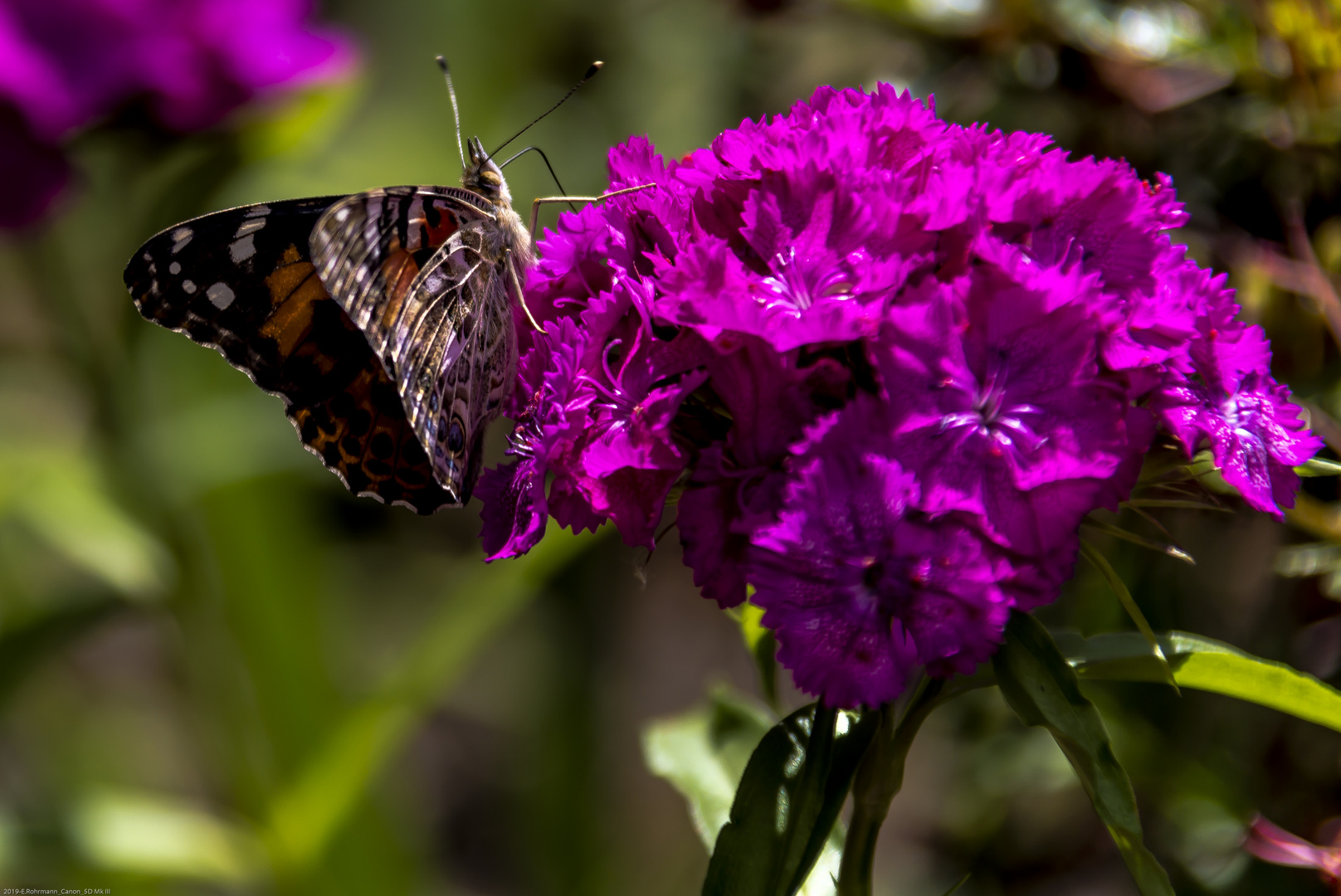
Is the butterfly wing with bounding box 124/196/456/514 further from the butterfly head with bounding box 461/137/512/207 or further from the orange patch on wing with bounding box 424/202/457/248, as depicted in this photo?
the butterfly head with bounding box 461/137/512/207

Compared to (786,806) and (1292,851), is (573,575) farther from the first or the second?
(786,806)

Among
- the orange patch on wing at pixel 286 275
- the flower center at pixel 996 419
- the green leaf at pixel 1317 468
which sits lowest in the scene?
the green leaf at pixel 1317 468

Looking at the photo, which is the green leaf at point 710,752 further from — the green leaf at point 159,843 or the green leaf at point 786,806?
the green leaf at point 159,843

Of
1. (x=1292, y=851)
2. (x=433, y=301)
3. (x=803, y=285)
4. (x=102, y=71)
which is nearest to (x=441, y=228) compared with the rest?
(x=433, y=301)

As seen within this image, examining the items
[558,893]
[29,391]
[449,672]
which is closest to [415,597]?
[558,893]

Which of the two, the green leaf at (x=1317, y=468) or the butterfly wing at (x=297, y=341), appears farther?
the butterfly wing at (x=297, y=341)

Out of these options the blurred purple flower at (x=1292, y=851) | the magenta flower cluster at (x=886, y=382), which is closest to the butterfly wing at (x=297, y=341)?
the magenta flower cluster at (x=886, y=382)

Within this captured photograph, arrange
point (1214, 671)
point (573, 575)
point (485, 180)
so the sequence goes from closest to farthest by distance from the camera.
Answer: point (1214, 671), point (485, 180), point (573, 575)
